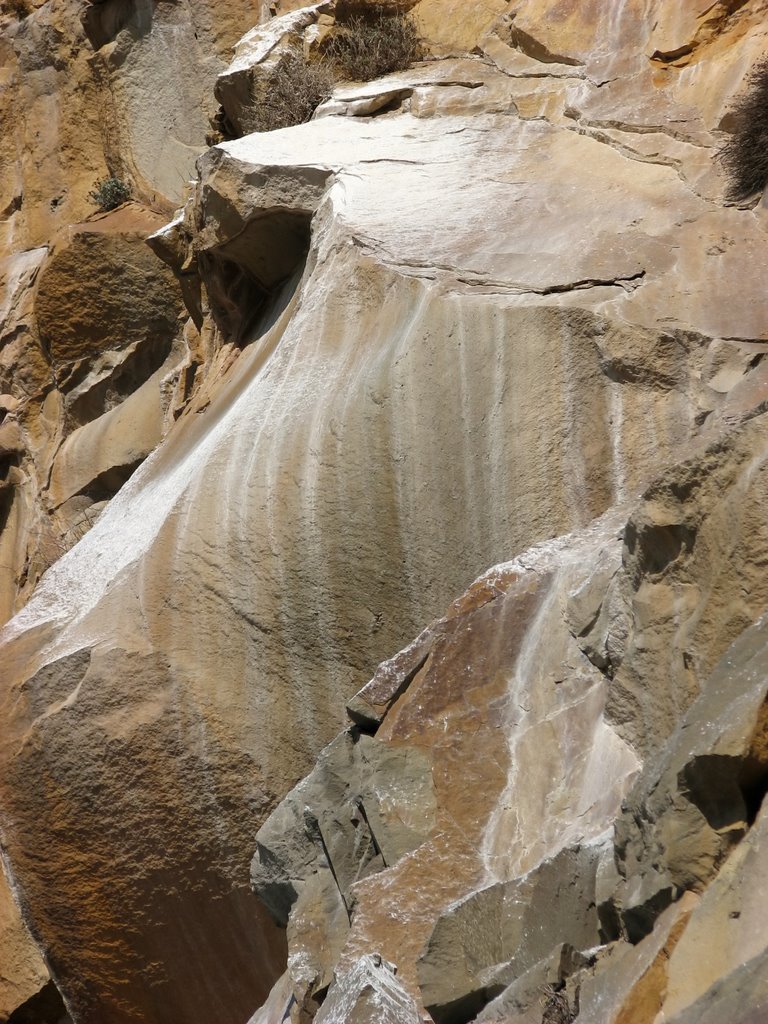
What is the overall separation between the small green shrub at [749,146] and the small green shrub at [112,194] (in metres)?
7.58

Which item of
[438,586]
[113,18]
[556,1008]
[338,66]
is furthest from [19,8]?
[556,1008]

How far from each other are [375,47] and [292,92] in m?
0.63

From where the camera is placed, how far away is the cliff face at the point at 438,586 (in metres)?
3.67

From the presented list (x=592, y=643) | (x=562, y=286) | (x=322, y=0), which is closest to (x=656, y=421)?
(x=562, y=286)

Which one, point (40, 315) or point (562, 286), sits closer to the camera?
point (562, 286)

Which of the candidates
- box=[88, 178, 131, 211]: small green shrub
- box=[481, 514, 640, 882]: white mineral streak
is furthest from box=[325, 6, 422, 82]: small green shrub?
box=[481, 514, 640, 882]: white mineral streak

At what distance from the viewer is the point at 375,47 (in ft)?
29.9

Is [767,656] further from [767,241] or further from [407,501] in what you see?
[767,241]

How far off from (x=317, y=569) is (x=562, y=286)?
66.8 inches

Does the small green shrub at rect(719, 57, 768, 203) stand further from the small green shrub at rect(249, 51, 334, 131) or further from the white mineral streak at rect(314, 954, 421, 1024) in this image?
the white mineral streak at rect(314, 954, 421, 1024)

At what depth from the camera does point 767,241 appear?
617cm

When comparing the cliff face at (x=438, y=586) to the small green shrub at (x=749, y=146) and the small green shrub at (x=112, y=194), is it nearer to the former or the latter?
the small green shrub at (x=749, y=146)

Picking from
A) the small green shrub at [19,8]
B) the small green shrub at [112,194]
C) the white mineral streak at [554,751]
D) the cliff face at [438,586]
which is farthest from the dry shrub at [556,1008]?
the small green shrub at [19,8]

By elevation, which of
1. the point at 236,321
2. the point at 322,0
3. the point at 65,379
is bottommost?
the point at 65,379
